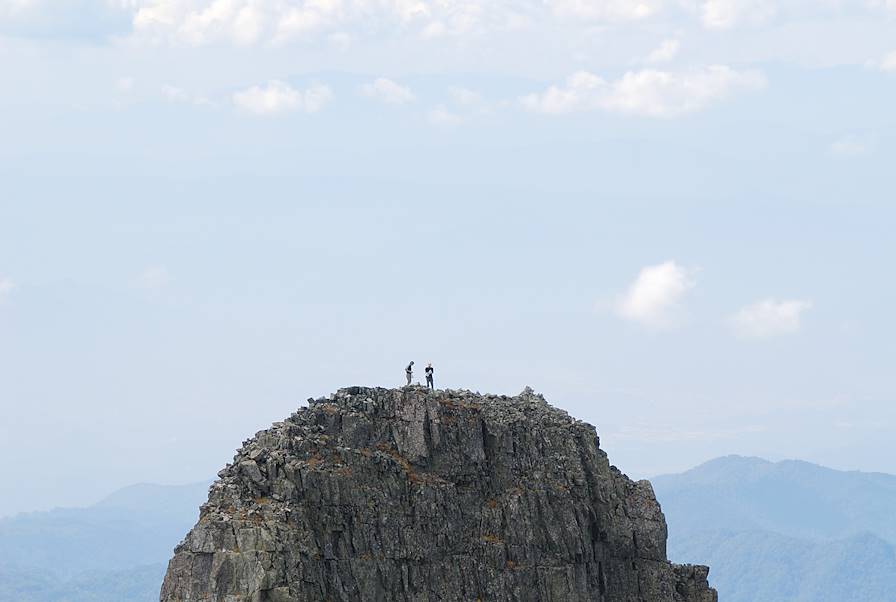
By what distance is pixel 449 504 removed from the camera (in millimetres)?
114125

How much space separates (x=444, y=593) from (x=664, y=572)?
53.4 feet

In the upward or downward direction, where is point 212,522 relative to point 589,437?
downward

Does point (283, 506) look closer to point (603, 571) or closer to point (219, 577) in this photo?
point (219, 577)

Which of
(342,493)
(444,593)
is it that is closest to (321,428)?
(342,493)

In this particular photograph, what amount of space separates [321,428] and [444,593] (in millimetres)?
12089

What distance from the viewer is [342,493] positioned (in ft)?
364

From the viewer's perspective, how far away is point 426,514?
113188mm

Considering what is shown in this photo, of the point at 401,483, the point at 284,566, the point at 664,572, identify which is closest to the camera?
the point at 284,566

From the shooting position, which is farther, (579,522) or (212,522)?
(579,522)

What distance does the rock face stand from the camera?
352 ft

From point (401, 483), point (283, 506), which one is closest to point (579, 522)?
point (401, 483)

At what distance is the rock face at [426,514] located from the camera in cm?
10744

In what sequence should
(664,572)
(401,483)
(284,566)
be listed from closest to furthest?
(284,566)
(401,483)
(664,572)

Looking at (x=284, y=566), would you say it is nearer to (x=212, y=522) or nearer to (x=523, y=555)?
(x=212, y=522)
